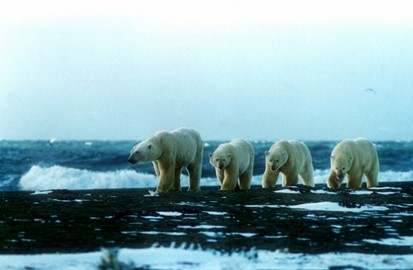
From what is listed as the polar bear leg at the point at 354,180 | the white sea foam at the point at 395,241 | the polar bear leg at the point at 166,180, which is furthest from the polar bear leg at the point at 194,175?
the white sea foam at the point at 395,241

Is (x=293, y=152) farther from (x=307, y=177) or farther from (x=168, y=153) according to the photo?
(x=168, y=153)

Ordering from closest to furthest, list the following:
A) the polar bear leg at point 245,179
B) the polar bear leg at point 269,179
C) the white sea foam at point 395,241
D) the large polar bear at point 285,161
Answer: the white sea foam at point 395,241 < the large polar bear at point 285,161 < the polar bear leg at point 269,179 < the polar bear leg at point 245,179

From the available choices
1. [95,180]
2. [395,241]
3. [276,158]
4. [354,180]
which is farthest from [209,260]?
[95,180]

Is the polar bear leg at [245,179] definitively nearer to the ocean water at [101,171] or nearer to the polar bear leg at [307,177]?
the polar bear leg at [307,177]

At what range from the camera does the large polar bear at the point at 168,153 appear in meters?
11.8

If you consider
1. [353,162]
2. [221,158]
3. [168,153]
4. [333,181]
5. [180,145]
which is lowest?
[333,181]

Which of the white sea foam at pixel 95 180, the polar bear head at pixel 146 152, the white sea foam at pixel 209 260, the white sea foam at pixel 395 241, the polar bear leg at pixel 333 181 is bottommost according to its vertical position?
the white sea foam at pixel 95 180

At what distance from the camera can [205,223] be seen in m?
6.91

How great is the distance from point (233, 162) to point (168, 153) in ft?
4.43

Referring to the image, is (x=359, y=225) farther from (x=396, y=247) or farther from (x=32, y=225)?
(x=32, y=225)

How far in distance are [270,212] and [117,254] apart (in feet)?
11.7

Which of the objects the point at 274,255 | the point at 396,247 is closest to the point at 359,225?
the point at 396,247

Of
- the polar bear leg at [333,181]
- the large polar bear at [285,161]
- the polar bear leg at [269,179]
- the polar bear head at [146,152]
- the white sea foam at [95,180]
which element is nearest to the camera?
the polar bear head at [146,152]

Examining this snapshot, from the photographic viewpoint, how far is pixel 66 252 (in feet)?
16.4
